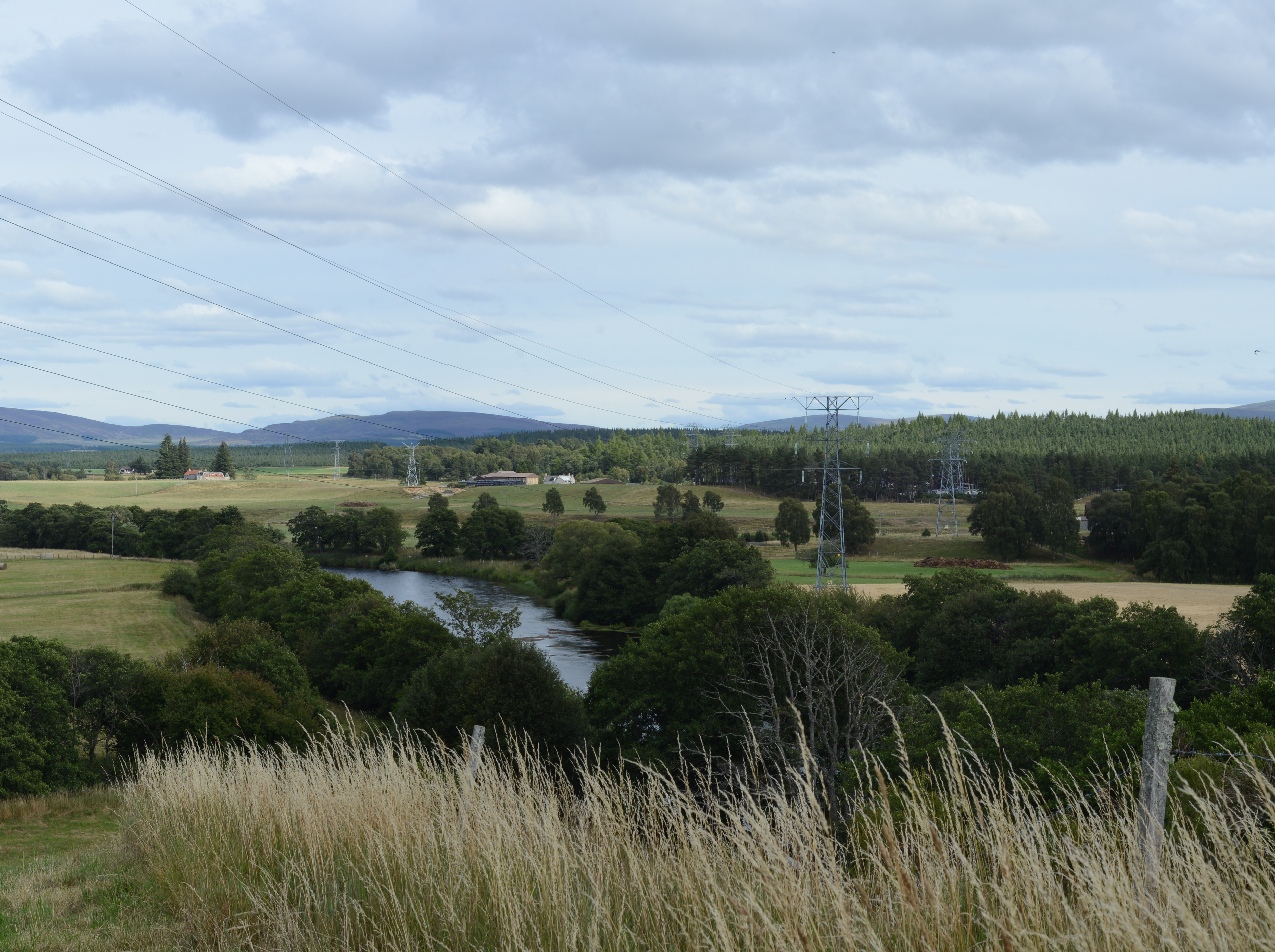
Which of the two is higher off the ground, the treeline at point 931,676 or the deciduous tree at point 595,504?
the deciduous tree at point 595,504

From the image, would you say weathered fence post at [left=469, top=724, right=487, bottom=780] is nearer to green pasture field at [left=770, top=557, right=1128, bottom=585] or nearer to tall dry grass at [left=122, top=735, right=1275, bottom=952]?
tall dry grass at [left=122, top=735, right=1275, bottom=952]

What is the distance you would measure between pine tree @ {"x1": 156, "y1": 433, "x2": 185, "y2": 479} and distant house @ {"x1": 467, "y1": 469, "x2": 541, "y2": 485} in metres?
56.6

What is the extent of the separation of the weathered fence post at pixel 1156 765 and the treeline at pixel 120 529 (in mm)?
99637

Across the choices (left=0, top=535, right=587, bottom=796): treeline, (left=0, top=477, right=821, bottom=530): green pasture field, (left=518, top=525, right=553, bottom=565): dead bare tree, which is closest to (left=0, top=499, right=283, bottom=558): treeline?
(left=0, top=477, right=821, bottom=530): green pasture field

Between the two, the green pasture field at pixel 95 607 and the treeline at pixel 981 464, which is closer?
the green pasture field at pixel 95 607

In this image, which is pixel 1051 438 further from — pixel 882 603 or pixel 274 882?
pixel 274 882

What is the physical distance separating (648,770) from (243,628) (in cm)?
4391

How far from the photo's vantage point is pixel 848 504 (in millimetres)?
87688

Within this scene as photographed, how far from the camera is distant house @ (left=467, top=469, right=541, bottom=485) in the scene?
169125 millimetres

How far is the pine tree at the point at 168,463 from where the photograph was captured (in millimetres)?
178500

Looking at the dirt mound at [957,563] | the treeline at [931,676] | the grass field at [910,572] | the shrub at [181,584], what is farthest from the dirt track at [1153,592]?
the shrub at [181,584]

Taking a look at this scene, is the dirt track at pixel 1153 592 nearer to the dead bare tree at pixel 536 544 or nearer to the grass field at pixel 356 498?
the grass field at pixel 356 498

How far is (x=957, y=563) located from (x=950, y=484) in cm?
3744

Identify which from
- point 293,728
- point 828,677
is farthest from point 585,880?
point 293,728
